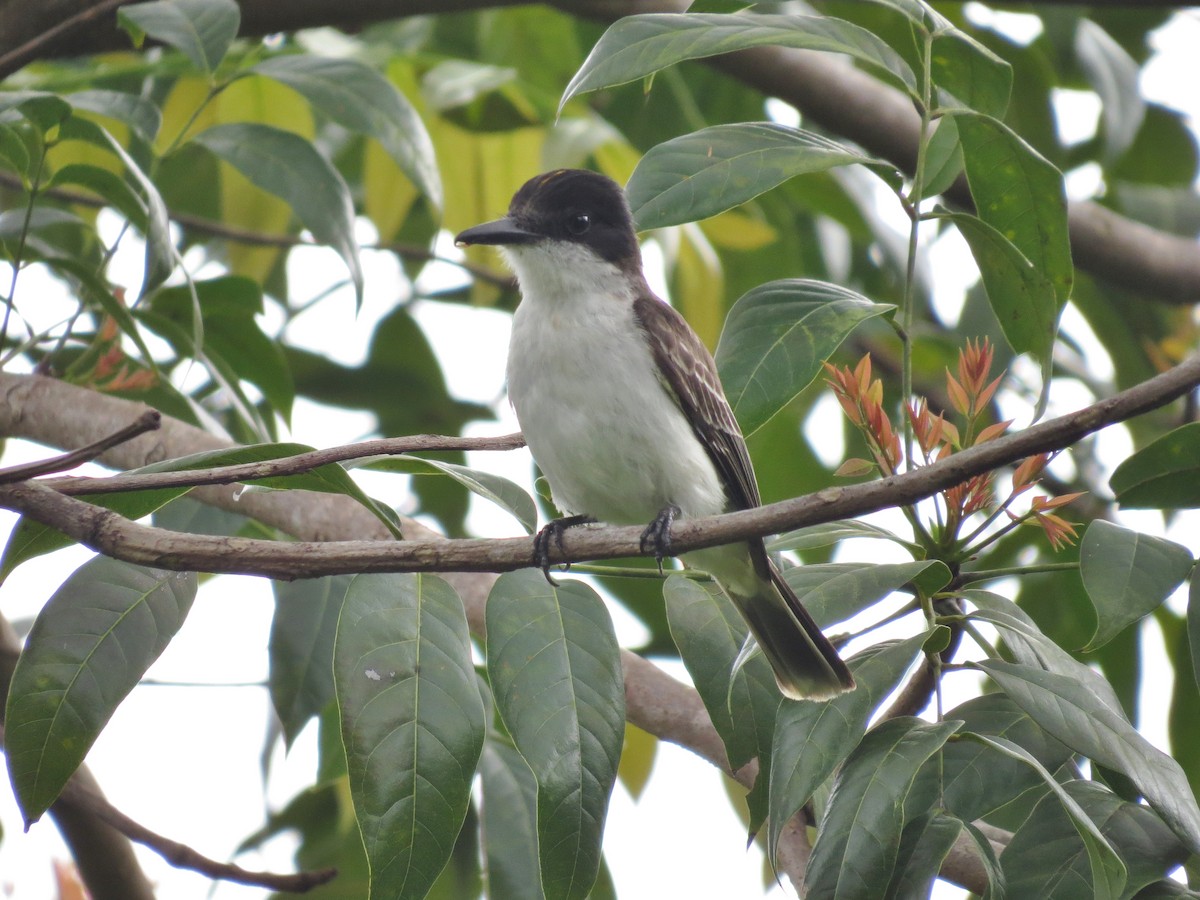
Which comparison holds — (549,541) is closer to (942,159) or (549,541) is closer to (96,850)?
(942,159)

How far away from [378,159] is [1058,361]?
2.90 meters

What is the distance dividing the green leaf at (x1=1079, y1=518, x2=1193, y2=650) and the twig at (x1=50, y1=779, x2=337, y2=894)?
1.42 meters

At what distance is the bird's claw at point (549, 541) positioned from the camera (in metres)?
1.93

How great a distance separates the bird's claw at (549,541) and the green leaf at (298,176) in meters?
0.71

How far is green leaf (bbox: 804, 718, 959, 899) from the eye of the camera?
6.19ft

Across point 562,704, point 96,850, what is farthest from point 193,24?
point 96,850

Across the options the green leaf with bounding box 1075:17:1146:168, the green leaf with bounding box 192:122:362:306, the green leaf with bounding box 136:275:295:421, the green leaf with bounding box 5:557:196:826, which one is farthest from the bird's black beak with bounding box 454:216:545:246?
the green leaf with bounding box 1075:17:1146:168

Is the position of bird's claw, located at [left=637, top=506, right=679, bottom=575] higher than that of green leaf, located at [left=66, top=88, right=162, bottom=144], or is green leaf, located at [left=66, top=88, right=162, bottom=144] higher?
green leaf, located at [left=66, top=88, right=162, bottom=144]

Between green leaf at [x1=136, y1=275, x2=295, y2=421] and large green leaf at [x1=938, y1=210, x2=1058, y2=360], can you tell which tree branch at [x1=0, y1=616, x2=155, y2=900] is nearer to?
green leaf at [x1=136, y1=275, x2=295, y2=421]

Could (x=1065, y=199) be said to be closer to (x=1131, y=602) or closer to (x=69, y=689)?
(x=1131, y=602)

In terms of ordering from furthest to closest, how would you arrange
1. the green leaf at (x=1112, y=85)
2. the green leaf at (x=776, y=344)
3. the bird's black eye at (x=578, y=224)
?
the green leaf at (x=1112, y=85) < the bird's black eye at (x=578, y=224) < the green leaf at (x=776, y=344)

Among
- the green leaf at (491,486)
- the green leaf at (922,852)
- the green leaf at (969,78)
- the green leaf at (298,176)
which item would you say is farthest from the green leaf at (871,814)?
the green leaf at (298,176)

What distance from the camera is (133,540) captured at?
1.78m

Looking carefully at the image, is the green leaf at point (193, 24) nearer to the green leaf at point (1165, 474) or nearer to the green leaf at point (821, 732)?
the green leaf at point (821, 732)
